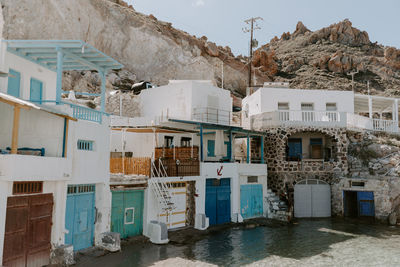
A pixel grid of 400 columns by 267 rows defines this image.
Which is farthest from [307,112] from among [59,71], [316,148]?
[59,71]

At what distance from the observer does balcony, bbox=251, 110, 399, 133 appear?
26750 mm

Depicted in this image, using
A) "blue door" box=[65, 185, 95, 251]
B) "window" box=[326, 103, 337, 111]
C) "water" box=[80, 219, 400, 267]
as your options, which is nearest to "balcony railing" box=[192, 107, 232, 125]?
"water" box=[80, 219, 400, 267]

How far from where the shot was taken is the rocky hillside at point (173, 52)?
1694 inches

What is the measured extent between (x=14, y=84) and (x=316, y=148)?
2439 cm

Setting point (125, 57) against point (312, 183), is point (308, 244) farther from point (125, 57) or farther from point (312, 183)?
point (125, 57)

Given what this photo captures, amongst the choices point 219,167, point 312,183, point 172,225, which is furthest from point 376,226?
point 172,225

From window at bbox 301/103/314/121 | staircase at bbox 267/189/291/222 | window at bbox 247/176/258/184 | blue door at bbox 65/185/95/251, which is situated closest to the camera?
blue door at bbox 65/185/95/251

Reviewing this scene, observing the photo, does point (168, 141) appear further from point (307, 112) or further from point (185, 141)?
point (307, 112)

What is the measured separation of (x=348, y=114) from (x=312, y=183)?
706cm

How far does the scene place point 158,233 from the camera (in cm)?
1625

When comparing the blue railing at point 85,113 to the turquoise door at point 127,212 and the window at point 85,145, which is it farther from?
the turquoise door at point 127,212

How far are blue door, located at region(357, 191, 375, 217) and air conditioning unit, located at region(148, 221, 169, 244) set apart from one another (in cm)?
1615

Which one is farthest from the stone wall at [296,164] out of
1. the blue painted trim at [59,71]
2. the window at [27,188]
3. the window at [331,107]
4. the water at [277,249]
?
the window at [27,188]

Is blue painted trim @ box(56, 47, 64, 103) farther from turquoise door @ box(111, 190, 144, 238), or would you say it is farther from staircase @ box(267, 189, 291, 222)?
staircase @ box(267, 189, 291, 222)
